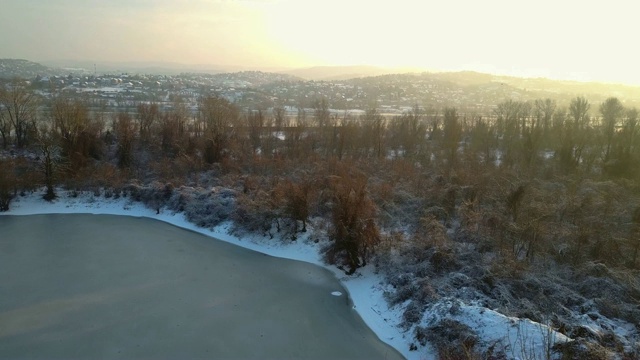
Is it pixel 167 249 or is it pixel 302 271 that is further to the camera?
pixel 167 249

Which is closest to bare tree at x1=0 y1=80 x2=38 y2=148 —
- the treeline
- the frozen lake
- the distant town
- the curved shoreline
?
the treeline

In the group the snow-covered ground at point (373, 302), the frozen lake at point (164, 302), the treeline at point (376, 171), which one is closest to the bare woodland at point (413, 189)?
the treeline at point (376, 171)

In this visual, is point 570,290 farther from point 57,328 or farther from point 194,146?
point 194,146

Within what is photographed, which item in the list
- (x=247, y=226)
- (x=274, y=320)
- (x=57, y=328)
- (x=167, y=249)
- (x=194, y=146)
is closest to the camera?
(x=57, y=328)

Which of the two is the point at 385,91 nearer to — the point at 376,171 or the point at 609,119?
the point at 609,119

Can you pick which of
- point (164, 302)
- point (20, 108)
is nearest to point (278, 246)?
point (164, 302)

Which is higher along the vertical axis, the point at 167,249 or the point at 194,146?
the point at 194,146

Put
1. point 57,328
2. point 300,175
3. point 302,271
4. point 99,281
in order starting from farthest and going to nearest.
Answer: point 300,175
point 302,271
point 99,281
point 57,328

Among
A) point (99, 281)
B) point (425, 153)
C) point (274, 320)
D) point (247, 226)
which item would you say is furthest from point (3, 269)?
point (425, 153)
